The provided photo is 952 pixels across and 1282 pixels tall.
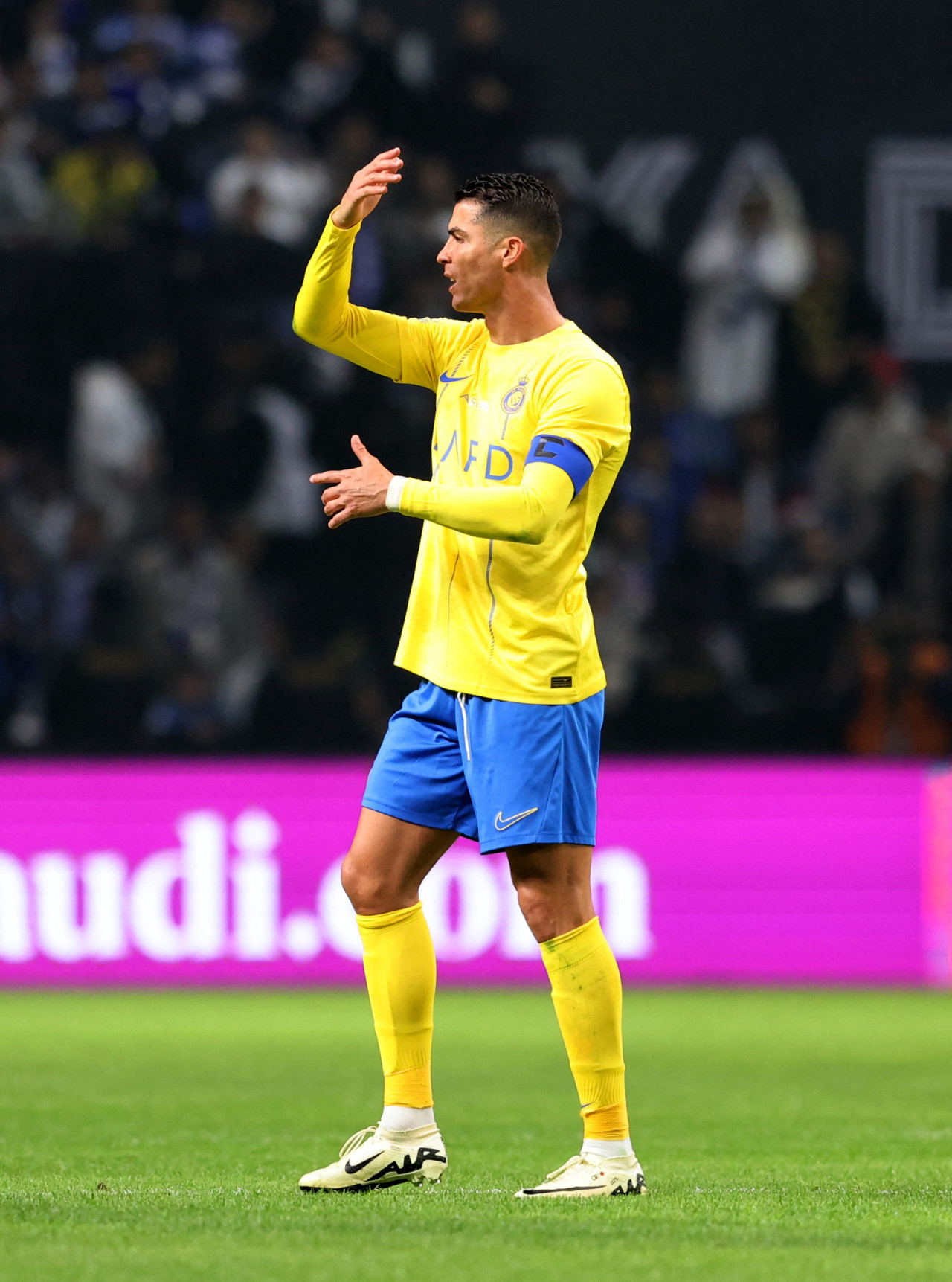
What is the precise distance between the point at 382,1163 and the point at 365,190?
6.56 feet

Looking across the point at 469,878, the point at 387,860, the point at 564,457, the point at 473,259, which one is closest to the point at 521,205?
the point at 473,259

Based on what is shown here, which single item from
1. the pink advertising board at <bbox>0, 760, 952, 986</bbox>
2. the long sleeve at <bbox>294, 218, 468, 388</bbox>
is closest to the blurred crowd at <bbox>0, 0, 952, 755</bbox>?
the pink advertising board at <bbox>0, 760, 952, 986</bbox>

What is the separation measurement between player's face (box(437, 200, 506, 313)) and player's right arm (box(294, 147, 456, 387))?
0.56ft

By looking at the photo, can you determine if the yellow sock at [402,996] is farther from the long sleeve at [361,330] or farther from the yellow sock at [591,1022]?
the long sleeve at [361,330]

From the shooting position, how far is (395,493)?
163 inches

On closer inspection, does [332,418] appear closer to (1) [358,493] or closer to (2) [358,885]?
(2) [358,885]

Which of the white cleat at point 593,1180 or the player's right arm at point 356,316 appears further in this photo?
the player's right arm at point 356,316

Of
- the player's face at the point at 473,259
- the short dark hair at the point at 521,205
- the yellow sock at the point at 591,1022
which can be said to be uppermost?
the short dark hair at the point at 521,205

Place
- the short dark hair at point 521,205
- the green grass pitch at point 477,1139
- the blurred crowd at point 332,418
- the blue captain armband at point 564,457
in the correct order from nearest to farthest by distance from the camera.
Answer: the green grass pitch at point 477,1139, the blue captain armband at point 564,457, the short dark hair at point 521,205, the blurred crowd at point 332,418

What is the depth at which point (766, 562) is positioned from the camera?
12.2 metres

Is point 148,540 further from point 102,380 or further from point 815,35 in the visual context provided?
point 815,35

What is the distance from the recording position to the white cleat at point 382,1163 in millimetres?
4258

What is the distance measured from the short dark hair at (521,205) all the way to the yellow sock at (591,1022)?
56.7 inches

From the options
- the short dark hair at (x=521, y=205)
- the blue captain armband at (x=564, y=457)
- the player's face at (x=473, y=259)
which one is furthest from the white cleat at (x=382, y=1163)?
the short dark hair at (x=521, y=205)
